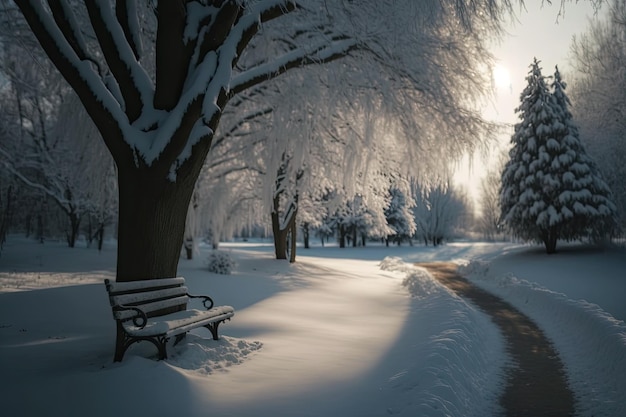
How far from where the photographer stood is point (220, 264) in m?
14.0

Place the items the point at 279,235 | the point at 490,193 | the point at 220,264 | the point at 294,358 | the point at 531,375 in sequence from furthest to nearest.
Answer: the point at 490,193 → the point at 279,235 → the point at 220,264 → the point at 531,375 → the point at 294,358

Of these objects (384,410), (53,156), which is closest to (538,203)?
(384,410)

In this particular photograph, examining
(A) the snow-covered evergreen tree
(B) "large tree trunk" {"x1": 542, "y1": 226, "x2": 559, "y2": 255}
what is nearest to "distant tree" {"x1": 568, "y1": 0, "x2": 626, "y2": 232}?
(A) the snow-covered evergreen tree

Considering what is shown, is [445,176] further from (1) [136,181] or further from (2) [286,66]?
(1) [136,181]

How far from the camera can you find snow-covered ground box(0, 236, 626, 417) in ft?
12.5

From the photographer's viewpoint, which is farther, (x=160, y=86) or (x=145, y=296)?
(x=160, y=86)

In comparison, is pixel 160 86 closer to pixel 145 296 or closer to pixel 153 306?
pixel 145 296

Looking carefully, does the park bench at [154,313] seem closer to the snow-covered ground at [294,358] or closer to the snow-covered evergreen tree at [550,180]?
the snow-covered ground at [294,358]

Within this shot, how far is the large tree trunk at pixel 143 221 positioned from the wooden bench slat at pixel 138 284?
14cm

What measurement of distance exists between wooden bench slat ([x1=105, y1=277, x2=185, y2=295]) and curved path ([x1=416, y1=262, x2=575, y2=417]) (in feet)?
14.2

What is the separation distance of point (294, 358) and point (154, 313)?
1.92 meters

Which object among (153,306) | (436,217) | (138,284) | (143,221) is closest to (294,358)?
(153,306)

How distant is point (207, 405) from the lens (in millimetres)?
3691

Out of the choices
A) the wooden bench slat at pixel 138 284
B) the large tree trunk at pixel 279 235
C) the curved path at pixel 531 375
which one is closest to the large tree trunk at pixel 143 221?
the wooden bench slat at pixel 138 284
